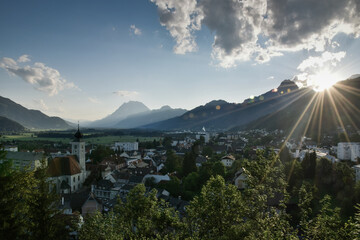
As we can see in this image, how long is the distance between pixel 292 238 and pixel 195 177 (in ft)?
115

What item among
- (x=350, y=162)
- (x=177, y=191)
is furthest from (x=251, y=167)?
(x=350, y=162)

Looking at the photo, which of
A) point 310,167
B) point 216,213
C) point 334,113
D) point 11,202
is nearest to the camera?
point 11,202

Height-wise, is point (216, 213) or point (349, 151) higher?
point (216, 213)

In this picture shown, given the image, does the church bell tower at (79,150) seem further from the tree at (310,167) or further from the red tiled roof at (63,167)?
the tree at (310,167)

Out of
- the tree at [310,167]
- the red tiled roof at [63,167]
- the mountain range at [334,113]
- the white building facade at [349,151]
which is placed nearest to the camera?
the tree at [310,167]

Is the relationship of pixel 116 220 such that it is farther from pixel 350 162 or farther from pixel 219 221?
pixel 350 162

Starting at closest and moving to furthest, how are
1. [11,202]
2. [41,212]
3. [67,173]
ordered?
[11,202]
[41,212]
[67,173]

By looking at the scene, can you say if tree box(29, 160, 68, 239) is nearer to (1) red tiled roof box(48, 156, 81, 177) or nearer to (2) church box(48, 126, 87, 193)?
(2) church box(48, 126, 87, 193)

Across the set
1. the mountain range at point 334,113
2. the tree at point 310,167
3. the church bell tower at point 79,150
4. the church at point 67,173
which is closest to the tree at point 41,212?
the church at point 67,173

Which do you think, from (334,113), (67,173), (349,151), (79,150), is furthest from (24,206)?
(334,113)

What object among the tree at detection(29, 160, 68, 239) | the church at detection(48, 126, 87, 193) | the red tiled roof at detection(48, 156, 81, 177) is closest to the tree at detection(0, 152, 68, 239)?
the tree at detection(29, 160, 68, 239)

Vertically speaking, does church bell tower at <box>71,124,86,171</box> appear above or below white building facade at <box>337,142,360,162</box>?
above

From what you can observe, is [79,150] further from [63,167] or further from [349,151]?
[349,151]

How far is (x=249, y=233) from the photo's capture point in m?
8.66
